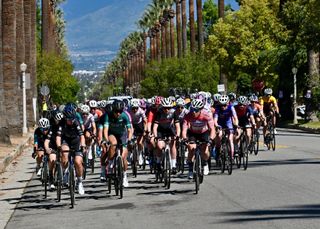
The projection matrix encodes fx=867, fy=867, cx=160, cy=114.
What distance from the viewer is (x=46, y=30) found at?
66.8 metres

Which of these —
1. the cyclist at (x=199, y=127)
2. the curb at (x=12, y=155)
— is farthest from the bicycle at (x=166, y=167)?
the curb at (x=12, y=155)

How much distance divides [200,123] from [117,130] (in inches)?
70.2

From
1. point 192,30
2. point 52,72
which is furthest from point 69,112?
point 192,30

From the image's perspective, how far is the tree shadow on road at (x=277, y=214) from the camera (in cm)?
1268

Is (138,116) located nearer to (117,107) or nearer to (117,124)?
(117,124)

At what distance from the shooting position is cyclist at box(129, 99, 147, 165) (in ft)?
74.2

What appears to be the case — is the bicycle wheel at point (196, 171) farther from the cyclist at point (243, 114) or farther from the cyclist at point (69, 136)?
the cyclist at point (243, 114)

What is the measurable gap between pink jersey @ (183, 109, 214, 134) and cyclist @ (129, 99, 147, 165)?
4.27 metres

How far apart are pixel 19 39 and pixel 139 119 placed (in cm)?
2232

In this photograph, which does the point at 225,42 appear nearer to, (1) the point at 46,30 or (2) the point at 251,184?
(1) the point at 46,30

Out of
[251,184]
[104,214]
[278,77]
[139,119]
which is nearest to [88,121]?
[139,119]

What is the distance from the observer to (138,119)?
22.9 m

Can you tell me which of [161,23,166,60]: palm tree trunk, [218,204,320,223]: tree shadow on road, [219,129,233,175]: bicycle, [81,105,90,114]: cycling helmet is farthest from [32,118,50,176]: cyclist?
[161,23,166,60]: palm tree trunk

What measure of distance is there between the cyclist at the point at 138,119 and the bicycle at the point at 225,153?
2.18 metres
